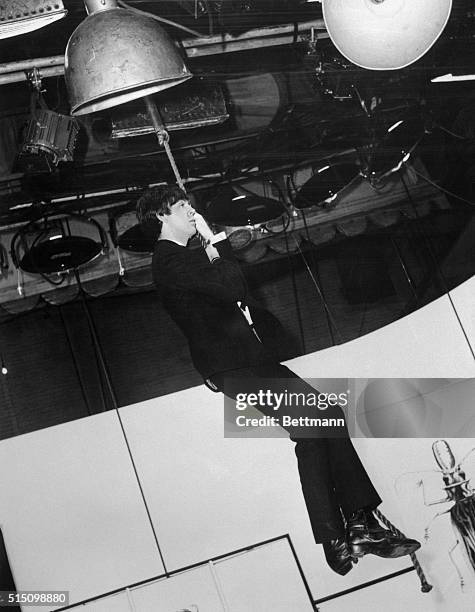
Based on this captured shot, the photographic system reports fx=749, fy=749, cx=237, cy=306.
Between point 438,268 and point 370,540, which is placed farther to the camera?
point 438,268

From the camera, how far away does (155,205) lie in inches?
128

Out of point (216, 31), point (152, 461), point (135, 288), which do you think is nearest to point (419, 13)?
point (216, 31)

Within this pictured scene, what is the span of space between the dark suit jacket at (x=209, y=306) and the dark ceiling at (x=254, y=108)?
0.42 m

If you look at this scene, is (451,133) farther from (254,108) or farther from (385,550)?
(385,550)

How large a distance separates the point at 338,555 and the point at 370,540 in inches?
5.7

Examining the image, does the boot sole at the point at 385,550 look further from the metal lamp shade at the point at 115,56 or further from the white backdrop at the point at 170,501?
the metal lamp shade at the point at 115,56

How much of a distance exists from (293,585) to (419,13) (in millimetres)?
2114

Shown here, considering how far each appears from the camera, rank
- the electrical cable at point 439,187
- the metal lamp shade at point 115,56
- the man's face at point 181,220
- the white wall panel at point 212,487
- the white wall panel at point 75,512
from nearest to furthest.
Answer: the metal lamp shade at point 115,56, the white wall panel at point 75,512, the white wall panel at point 212,487, the man's face at point 181,220, the electrical cable at point 439,187

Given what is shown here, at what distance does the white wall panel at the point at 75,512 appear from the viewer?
9.35ft

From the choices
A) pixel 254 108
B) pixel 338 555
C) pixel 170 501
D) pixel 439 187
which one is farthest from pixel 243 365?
pixel 439 187

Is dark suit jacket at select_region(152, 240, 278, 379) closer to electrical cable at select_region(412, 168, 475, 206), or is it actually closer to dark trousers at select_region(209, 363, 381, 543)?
dark trousers at select_region(209, 363, 381, 543)

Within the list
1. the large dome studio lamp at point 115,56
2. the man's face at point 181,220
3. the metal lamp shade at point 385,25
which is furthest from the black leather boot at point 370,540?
the large dome studio lamp at point 115,56

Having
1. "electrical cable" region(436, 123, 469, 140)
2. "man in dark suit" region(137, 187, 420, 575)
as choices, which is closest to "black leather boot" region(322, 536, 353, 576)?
"man in dark suit" region(137, 187, 420, 575)

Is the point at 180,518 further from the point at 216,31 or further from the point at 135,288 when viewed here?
the point at 216,31
